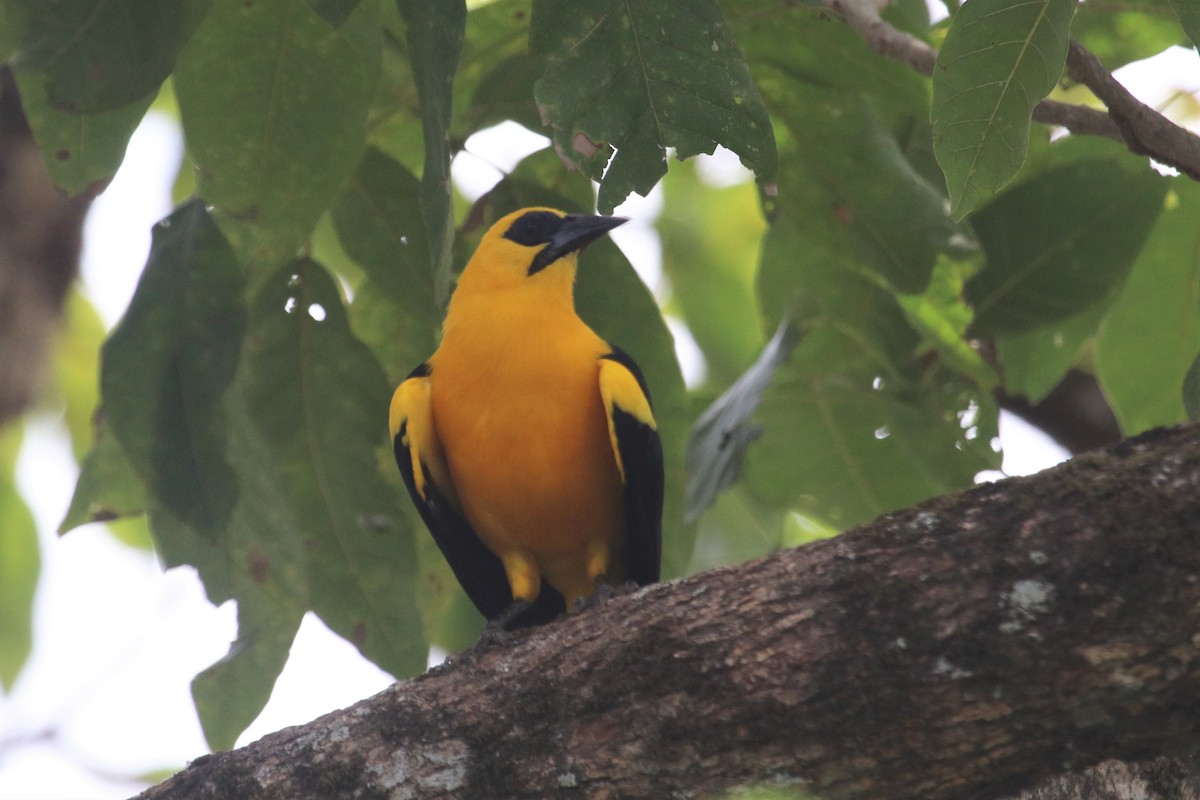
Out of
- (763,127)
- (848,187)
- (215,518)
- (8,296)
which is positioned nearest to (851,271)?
(848,187)

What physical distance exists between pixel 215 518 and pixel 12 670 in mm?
2353

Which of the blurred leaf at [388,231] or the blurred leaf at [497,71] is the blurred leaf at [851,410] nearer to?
the blurred leaf at [497,71]

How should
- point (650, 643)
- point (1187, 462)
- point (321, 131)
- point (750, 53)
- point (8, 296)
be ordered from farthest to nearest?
point (8, 296) < point (750, 53) < point (321, 131) < point (650, 643) < point (1187, 462)

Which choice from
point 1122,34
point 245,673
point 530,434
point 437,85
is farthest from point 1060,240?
point 245,673

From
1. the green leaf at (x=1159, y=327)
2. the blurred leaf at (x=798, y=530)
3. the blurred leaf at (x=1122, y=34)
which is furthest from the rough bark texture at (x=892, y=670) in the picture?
the blurred leaf at (x=798, y=530)

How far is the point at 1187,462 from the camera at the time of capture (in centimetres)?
259

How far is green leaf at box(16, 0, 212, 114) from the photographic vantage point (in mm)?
3494

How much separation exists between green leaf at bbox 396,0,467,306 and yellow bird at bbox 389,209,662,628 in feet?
4.63

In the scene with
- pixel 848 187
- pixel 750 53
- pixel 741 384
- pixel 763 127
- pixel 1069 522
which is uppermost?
pixel 750 53

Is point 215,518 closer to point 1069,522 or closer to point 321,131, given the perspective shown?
point 321,131

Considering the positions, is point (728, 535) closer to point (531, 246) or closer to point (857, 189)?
point (531, 246)

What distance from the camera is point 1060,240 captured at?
504 centimetres

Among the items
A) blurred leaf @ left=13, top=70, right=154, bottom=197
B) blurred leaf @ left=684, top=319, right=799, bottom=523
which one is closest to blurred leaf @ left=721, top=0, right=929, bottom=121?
blurred leaf @ left=684, top=319, right=799, bottom=523

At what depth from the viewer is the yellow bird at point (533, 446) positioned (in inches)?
185
